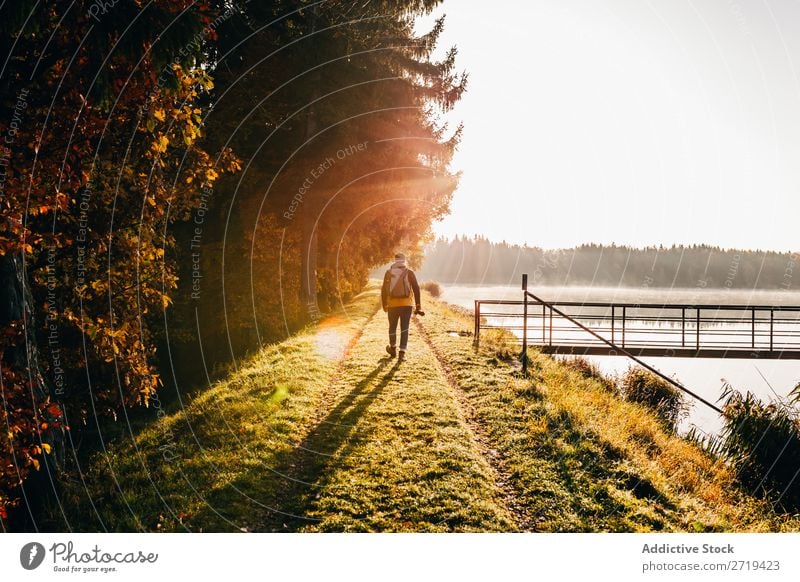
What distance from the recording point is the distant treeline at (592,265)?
482ft

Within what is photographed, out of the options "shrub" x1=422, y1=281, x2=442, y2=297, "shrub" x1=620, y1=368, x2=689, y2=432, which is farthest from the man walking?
"shrub" x1=422, y1=281, x2=442, y2=297

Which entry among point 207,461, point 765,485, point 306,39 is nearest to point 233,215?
point 306,39

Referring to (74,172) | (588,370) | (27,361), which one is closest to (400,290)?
(74,172)

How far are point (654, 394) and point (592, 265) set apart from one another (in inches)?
7046

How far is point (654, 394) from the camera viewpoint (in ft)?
46.3

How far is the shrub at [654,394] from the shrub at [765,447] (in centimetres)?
384

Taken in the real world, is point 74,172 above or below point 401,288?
above

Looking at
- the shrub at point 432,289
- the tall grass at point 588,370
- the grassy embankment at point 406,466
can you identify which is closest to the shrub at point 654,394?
the tall grass at point 588,370

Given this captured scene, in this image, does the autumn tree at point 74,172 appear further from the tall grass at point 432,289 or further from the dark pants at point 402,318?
the tall grass at point 432,289

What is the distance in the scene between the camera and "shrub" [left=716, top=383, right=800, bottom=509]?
7.57 metres

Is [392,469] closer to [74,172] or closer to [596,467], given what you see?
[596,467]

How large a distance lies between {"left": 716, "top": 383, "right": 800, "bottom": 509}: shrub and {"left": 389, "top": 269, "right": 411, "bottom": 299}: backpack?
647 cm

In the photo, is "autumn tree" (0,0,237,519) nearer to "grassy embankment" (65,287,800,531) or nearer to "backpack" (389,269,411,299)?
"grassy embankment" (65,287,800,531)

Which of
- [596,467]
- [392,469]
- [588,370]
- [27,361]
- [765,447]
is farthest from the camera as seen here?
[588,370]
